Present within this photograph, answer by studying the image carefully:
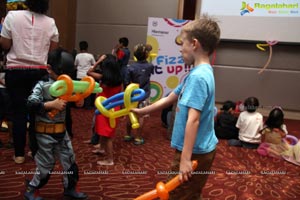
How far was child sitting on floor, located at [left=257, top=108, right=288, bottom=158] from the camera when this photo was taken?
304 centimetres

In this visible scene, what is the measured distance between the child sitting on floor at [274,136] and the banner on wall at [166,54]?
1.57 m

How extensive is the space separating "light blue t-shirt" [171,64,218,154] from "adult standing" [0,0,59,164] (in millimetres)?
1304

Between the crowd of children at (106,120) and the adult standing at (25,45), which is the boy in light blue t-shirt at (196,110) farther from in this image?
the adult standing at (25,45)

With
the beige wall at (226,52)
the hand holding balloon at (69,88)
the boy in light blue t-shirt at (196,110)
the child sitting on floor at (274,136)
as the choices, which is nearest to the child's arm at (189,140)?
the boy in light blue t-shirt at (196,110)

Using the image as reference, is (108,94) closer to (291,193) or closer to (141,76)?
(141,76)

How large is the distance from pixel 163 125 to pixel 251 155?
126 centimetres

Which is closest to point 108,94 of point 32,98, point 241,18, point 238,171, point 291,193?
point 32,98

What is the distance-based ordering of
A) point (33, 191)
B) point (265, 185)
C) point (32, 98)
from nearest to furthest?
point (32, 98) → point (33, 191) → point (265, 185)

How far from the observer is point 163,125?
399 cm

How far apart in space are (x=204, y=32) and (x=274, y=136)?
219 centimetres

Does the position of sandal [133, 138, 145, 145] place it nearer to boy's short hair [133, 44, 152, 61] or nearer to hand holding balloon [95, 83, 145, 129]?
boy's short hair [133, 44, 152, 61]

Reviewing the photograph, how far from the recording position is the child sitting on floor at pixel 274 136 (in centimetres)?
304

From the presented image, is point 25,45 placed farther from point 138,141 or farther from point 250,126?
point 250,126

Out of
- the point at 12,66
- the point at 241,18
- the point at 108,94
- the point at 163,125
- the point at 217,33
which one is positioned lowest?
the point at 163,125
